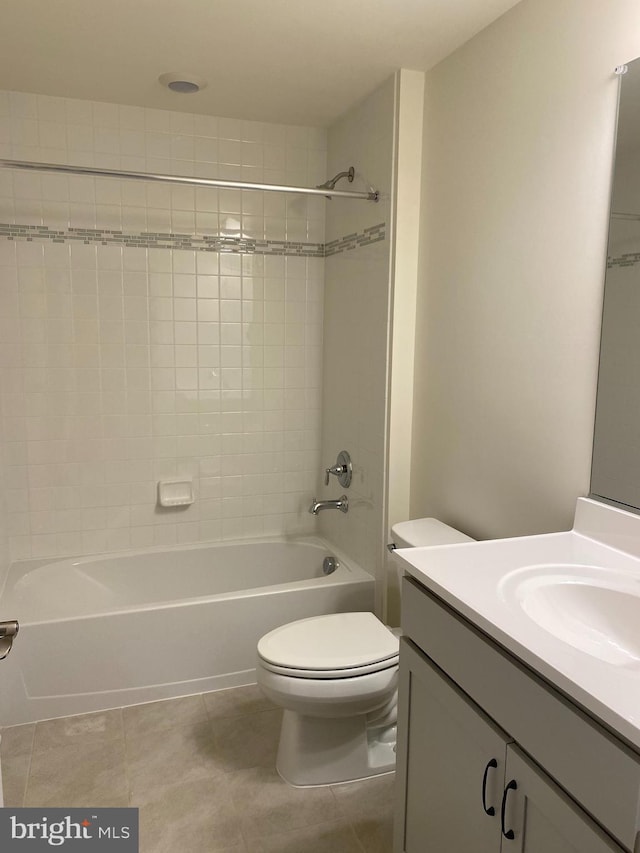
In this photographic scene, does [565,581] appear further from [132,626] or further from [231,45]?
[231,45]

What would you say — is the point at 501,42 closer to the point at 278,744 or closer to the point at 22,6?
the point at 22,6

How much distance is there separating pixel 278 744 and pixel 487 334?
1.58 meters

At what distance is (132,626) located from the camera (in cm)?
250

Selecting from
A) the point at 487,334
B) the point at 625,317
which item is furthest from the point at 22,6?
the point at 625,317

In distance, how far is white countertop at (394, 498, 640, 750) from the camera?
0.98m

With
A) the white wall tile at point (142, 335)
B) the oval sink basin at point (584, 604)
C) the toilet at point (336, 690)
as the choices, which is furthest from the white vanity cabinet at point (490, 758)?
the white wall tile at point (142, 335)

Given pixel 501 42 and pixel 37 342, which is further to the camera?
pixel 37 342

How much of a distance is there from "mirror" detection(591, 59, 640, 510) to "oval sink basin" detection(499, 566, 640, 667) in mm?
276

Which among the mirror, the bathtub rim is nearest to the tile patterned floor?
the bathtub rim

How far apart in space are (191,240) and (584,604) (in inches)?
91.6

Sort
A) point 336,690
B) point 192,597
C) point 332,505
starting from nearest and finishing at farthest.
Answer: point 336,690, point 192,597, point 332,505

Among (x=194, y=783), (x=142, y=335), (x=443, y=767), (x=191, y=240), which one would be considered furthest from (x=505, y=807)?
(x=191, y=240)

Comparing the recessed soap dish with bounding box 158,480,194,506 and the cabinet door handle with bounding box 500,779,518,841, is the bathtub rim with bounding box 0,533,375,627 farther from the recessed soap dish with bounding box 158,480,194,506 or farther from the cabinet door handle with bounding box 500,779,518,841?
the cabinet door handle with bounding box 500,779,518,841

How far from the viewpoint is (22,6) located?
76.4 inches
